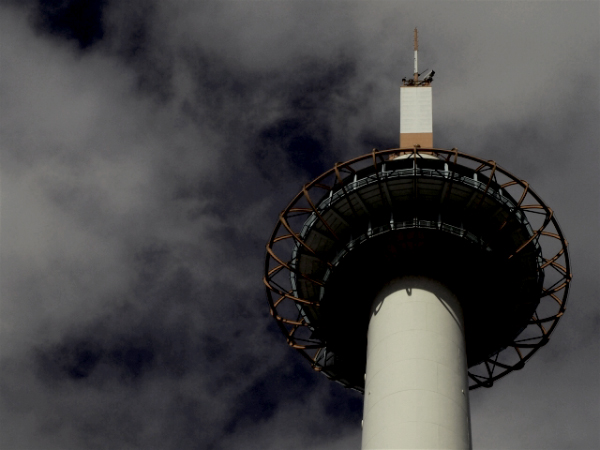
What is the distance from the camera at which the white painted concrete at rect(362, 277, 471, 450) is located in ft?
138

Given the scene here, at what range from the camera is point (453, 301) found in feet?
163

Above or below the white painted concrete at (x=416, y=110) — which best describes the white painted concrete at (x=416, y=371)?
below

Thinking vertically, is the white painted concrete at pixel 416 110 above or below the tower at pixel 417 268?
above

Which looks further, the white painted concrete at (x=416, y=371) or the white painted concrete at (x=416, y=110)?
the white painted concrete at (x=416, y=110)

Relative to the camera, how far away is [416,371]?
4441cm

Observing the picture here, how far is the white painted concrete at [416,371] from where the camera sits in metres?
42.0

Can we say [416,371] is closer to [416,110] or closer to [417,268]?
[417,268]

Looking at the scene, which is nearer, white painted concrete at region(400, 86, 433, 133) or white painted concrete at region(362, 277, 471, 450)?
white painted concrete at region(362, 277, 471, 450)

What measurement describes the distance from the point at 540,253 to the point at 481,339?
773 centimetres

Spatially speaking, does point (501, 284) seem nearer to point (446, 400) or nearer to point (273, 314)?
point (446, 400)

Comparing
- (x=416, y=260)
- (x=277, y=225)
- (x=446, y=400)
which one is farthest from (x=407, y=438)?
(x=277, y=225)

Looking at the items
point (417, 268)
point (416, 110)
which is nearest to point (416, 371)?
point (417, 268)

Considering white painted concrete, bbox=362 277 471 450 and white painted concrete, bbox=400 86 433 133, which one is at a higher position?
white painted concrete, bbox=400 86 433 133

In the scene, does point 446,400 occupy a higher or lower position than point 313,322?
lower
